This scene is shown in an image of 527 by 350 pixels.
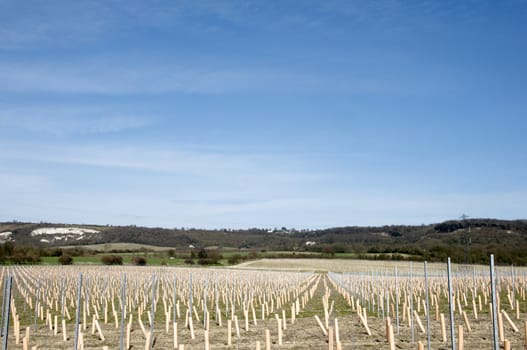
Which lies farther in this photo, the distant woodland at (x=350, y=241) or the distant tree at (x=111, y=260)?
the distant tree at (x=111, y=260)

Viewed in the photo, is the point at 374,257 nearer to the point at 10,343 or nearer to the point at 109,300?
the point at 109,300

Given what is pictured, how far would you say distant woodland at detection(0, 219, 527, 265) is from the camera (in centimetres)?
7244

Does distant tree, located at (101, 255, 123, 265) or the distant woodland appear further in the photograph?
distant tree, located at (101, 255, 123, 265)

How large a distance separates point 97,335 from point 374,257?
250 ft

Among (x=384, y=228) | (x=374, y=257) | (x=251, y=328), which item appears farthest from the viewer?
(x=384, y=228)

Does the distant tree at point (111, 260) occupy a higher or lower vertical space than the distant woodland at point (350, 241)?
lower

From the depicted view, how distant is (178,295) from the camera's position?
28.8 metres

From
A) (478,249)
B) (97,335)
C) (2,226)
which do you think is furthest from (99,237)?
(97,335)

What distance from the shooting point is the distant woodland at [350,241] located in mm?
72438

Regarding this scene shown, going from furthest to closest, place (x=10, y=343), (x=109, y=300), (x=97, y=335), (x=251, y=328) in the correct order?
(x=109, y=300)
(x=251, y=328)
(x=97, y=335)
(x=10, y=343)

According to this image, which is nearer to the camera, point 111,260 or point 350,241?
point 111,260

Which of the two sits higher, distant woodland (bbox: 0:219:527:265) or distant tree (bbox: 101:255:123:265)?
distant woodland (bbox: 0:219:527:265)

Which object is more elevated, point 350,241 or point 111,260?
point 350,241

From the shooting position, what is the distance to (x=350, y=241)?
420ft
